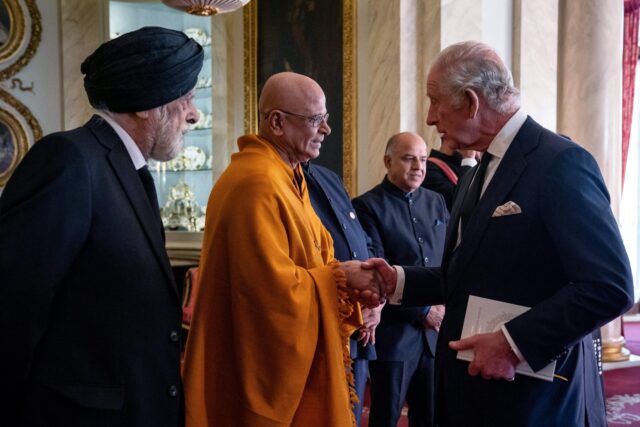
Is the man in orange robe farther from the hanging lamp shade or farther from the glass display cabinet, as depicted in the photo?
the glass display cabinet

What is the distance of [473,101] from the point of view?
2.00m

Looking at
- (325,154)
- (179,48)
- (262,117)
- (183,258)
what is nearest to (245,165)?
(262,117)

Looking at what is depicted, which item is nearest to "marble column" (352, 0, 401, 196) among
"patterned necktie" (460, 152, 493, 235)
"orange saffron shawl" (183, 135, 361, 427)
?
"orange saffron shawl" (183, 135, 361, 427)

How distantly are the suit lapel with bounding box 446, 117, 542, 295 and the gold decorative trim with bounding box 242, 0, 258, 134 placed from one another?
5508mm

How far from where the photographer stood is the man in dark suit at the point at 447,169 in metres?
4.32

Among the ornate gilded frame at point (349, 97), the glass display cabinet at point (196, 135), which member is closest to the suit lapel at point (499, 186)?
the ornate gilded frame at point (349, 97)

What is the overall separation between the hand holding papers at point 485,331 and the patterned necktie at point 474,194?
0.27 metres

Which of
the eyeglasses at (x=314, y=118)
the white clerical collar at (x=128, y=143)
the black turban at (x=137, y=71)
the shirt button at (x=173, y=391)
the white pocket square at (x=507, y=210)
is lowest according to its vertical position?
the shirt button at (x=173, y=391)

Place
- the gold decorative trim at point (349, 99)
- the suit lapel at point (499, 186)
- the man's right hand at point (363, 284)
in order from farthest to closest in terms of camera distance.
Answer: the gold decorative trim at point (349, 99) < the man's right hand at point (363, 284) < the suit lapel at point (499, 186)

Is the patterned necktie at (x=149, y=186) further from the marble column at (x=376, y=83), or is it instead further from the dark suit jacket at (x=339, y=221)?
the marble column at (x=376, y=83)

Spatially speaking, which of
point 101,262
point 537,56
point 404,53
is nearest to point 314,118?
point 101,262

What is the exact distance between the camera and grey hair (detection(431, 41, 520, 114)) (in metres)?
1.98

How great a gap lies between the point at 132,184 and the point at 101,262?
0.76 ft

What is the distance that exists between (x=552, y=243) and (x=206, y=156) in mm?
6588
